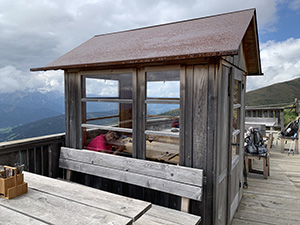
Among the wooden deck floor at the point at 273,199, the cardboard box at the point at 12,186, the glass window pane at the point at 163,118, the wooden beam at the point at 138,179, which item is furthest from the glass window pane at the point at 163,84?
the wooden deck floor at the point at 273,199

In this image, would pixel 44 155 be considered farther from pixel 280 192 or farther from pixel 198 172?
pixel 280 192

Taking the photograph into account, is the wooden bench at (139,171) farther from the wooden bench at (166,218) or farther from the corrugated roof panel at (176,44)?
the corrugated roof panel at (176,44)

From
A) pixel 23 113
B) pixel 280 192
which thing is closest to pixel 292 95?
pixel 280 192

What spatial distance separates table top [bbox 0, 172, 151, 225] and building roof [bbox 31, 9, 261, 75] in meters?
1.40

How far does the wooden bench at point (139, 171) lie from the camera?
94.2 inches

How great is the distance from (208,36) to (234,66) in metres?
0.59

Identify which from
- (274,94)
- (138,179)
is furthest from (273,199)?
A: (274,94)

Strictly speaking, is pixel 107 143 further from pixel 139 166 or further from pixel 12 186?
pixel 12 186

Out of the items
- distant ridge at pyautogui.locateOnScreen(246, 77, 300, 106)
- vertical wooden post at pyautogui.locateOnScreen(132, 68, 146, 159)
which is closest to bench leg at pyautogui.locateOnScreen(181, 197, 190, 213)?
vertical wooden post at pyautogui.locateOnScreen(132, 68, 146, 159)

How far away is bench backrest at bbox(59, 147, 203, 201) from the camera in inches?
94.2

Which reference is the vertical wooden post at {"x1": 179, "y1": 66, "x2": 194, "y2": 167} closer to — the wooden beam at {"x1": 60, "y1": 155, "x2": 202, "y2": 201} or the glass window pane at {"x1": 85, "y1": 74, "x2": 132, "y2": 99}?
the wooden beam at {"x1": 60, "y1": 155, "x2": 202, "y2": 201}

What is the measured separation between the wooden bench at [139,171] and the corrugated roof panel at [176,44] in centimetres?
121

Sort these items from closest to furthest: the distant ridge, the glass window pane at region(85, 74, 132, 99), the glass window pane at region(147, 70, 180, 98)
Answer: the glass window pane at region(147, 70, 180, 98) → the glass window pane at region(85, 74, 132, 99) → the distant ridge

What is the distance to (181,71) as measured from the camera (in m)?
2.45
